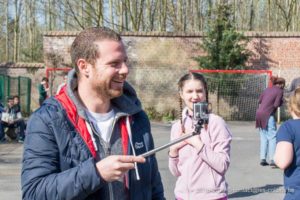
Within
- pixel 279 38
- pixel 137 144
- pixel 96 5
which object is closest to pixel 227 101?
pixel 279 38

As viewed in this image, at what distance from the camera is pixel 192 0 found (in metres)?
34.8

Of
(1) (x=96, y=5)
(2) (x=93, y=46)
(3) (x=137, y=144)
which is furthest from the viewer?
(1) (x=96, y=5)

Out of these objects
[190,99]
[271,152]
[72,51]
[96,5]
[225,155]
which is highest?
[96,5]

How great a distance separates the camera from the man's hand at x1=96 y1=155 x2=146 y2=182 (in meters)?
2.44

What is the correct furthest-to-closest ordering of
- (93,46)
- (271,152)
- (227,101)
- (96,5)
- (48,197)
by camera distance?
(96,5) → (227,101) → (271,152) → (93,46) → (48,197)

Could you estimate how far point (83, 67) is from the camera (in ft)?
9.20

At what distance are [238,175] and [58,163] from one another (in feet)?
28.8

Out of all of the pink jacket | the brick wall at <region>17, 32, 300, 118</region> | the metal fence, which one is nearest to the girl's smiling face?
the pink jacket

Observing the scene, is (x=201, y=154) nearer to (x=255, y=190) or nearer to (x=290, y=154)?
(x=290, y=154)

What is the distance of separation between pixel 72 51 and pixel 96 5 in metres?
27.2

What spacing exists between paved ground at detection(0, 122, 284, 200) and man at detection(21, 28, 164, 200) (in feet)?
20.2

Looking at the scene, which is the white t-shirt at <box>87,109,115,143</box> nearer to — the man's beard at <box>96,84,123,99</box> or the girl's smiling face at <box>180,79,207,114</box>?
the man's beard at <box>96,84,123,99</box>

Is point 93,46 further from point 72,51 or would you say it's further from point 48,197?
point 48,197

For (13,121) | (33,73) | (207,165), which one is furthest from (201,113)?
(33,73)
